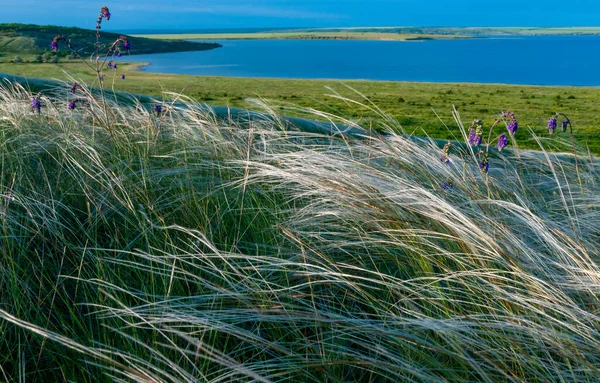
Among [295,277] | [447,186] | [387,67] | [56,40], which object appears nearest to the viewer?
[295,277]

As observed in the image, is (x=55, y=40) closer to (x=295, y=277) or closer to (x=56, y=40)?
(x=56, y=40)

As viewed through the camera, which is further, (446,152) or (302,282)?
(446,152)

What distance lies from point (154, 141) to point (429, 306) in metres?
1.80

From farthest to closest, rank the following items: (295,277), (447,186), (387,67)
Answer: (387,67) < (447,186) < (295,277)

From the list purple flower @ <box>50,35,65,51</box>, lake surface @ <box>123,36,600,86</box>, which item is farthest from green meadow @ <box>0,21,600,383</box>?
lake surface @ <box>123,36,600,86</box>

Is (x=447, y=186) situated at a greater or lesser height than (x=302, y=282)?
greater

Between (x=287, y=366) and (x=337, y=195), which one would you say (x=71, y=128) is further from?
(x=287, y=366)

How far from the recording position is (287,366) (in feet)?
4.63

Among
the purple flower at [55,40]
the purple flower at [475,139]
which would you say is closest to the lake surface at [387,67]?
the purple flower at [55,40]

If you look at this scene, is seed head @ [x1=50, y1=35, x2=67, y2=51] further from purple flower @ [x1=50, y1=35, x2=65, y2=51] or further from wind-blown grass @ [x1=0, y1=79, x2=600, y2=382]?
wind-blown grass @ [x1=0, y1=79, x2=600, y2=382]

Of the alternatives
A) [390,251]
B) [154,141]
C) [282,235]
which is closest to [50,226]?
[282,235]

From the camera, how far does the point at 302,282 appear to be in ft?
5.98

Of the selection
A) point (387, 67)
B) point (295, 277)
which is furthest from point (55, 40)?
point (387, 67)

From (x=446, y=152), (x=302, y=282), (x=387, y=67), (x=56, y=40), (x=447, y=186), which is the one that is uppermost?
(x=387, y=67)
